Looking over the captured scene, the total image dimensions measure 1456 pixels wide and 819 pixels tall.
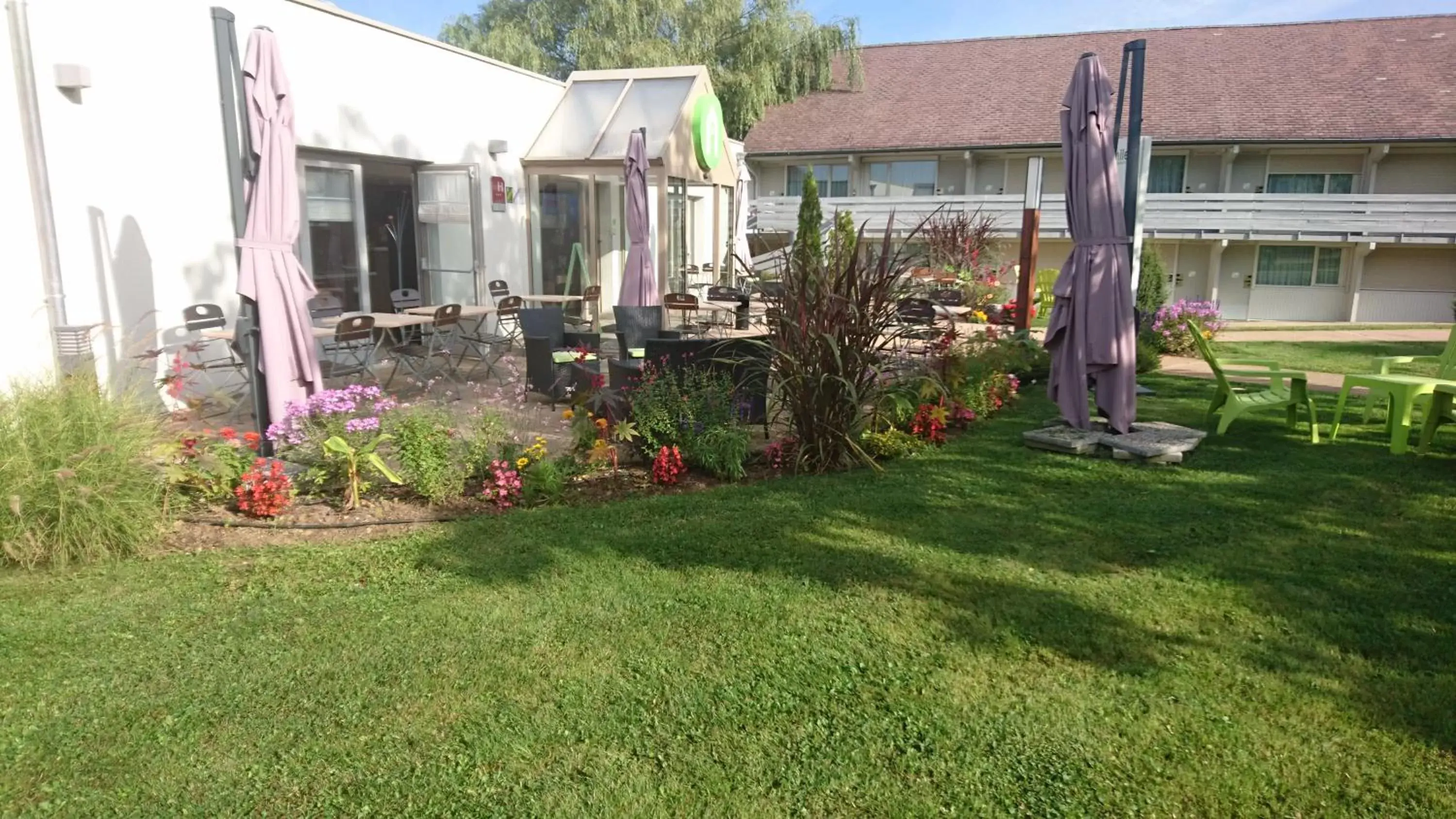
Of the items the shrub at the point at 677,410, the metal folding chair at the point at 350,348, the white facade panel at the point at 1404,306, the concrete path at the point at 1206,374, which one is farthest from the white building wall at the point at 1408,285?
the metal folding chair at the point at 350,348

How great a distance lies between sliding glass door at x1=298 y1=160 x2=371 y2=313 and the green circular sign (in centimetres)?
508

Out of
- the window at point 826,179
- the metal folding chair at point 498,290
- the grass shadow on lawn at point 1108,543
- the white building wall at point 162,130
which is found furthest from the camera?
the window at point 826,179

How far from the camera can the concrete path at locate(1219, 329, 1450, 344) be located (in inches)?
572

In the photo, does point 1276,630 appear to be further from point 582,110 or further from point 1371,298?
point 1371,298

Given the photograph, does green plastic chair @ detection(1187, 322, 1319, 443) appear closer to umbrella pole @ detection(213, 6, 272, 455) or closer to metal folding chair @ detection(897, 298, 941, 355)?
metal folding chair @ detection(897, 298, 941, 355)

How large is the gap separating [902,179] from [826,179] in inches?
81.8

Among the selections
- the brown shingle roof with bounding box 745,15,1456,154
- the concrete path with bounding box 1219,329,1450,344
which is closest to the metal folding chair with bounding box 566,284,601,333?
the concrete path with bounding box 1219,329,1450,344

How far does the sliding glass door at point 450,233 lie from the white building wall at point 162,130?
76 cm

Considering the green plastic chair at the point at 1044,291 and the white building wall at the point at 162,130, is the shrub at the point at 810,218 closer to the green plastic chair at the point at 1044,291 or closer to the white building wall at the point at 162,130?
the green plastic chair at the point at 1044,291

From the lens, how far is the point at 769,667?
3.35m

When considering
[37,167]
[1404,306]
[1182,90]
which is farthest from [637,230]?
[1404,306]

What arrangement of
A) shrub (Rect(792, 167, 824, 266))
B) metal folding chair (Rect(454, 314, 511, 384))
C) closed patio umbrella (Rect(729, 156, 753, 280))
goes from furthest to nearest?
closed patio umbrella (Rect(729, 156, 753, 280)), metal folding chair (Rect(454, 314, 511, 384)), shrub (Rect(792, 167, 824, 266))

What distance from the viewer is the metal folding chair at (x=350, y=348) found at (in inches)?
301

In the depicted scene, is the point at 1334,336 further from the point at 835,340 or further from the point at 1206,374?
the point at 835,340
